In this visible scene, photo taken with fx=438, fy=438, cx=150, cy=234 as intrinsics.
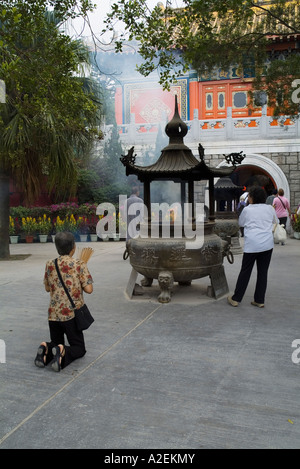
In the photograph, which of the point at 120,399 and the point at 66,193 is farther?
the point at 66,193

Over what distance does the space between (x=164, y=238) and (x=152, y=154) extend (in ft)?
39.3

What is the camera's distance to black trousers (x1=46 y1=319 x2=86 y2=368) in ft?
12.5

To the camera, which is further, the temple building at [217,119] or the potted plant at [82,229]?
the temple building at [217,119]

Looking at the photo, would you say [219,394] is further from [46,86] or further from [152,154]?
[152,154]

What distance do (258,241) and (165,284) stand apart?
1386mm

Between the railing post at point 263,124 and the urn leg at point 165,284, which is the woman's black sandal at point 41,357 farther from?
the railing post at point 263,124

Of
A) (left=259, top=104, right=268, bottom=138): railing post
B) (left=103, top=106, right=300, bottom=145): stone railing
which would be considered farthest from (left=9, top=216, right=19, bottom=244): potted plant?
(left=259, top=104, right=268, bottom=138): railing post

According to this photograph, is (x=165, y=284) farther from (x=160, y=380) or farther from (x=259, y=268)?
(x=160, y=380)

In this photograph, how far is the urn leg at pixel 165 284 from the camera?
5996mm

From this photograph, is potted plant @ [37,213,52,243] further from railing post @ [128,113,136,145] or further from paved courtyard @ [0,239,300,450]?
paved courtyard @ [0,239,300,450]

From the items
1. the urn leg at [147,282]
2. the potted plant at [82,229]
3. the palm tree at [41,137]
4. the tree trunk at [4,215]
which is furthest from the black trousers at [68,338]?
the potted plant at [82,229]

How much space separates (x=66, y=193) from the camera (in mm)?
17203

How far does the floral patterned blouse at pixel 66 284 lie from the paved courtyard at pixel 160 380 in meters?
0.47

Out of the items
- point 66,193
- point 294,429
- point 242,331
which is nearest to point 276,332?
point 242,331
